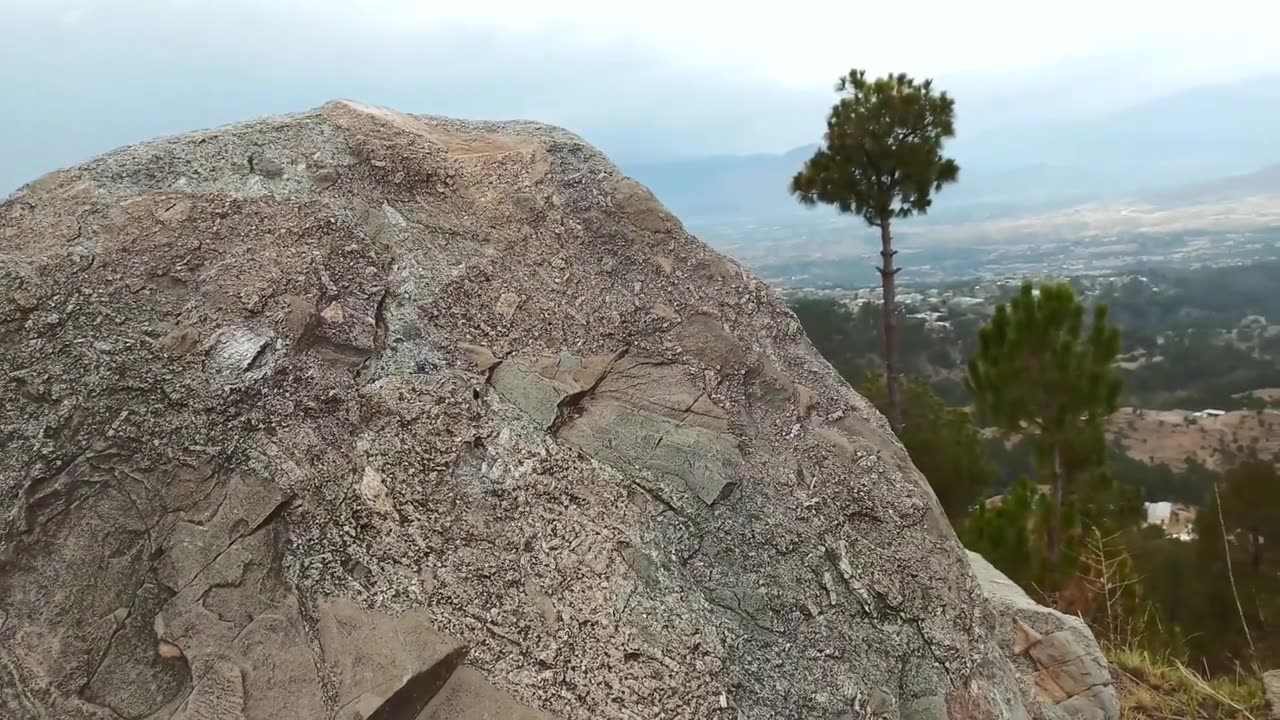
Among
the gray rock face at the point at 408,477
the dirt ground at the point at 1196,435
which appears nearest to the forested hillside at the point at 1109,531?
the gray rock face at the point at 408,477

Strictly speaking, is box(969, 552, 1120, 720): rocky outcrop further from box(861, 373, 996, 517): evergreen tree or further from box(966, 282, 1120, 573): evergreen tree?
box(861, 373, 996, 517): evergreen tree

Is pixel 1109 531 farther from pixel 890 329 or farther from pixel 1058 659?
pixel 1058 659

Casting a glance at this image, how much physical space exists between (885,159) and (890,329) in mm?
3017

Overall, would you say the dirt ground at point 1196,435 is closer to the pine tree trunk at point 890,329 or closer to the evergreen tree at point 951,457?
the pine tree trunk at point 890,329

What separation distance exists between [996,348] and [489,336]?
10.1 metres

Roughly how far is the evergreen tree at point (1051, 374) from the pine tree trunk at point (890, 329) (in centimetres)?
A: 174

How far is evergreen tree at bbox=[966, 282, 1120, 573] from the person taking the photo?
37.0 feet

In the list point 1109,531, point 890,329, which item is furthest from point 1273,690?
point 890,329

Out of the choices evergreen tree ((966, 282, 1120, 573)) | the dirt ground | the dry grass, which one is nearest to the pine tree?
evergreen tree ((966, 282, 1120, 573))

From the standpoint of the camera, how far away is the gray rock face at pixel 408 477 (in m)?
2.85

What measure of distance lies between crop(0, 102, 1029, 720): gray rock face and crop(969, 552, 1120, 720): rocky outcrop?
1050 millimetres

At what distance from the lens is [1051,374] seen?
1143 centimetres

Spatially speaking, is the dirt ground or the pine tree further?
the dirt ground

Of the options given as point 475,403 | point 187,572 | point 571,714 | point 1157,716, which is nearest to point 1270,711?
point 1157,716
